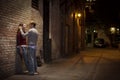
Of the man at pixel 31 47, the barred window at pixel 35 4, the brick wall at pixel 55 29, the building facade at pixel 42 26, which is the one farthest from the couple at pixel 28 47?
the brick wall at pixel 55 29

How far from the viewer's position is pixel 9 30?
12984 millimetres

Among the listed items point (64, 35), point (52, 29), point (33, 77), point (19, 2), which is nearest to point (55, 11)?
point (52, 29)

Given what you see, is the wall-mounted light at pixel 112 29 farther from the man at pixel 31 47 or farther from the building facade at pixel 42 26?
the man at pixel 31 47

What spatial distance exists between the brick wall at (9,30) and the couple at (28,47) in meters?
0.31

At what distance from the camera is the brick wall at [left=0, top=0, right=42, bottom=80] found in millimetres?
12320

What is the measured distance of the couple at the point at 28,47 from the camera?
1389 cm

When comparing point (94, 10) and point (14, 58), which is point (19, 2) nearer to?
point (14, 58)

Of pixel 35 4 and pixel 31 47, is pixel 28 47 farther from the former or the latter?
pixel 35 4

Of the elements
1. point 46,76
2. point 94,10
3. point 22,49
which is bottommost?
point 46,76

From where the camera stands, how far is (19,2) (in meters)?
14.0

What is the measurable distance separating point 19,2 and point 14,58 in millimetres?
2477

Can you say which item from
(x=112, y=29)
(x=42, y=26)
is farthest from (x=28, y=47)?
(x=112, y=29)

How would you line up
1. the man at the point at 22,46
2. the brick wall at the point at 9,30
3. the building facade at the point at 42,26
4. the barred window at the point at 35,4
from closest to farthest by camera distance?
the brick wall at the point at 9,30
the building facade at the point at 42,26
the man at the point at 22,46
the barred window at the point at 35,4

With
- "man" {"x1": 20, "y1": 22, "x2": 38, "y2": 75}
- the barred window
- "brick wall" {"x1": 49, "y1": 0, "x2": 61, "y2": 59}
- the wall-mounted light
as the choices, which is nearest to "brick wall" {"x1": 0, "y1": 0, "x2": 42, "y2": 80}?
"man" {"x1": 20, "y1": 22, "x2": 38, "y2": 75}
